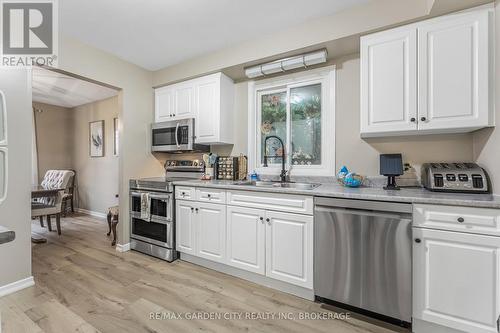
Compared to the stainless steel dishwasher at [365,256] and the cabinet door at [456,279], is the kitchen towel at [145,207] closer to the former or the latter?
the stainless steel dishwasher at [365,256]

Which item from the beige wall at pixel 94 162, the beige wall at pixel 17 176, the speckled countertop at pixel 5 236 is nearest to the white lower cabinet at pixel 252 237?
the beige wall at pixel 17 176

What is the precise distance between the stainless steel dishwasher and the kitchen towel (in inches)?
79.9

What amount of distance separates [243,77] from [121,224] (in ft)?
8.21

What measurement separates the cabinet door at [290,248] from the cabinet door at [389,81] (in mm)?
1011

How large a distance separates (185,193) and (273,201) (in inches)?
43.6

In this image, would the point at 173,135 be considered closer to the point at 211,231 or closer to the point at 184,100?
the point at 184,100

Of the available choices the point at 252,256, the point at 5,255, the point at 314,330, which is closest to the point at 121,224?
the point at 5,255

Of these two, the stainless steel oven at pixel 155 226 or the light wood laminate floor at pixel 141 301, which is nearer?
the light wood laminate floor at pixel 141 301

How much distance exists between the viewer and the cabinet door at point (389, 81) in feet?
5.98

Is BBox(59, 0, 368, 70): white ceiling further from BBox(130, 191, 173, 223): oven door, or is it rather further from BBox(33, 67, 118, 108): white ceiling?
BBox(130, 191, 173, 223): oven door

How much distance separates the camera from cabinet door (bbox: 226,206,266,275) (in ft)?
7.04

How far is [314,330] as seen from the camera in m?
1.61

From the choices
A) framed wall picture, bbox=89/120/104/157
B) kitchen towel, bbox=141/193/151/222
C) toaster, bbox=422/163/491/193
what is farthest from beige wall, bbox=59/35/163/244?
toaster, bbox=422/163/491/193

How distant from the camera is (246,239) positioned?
2.22 metres
